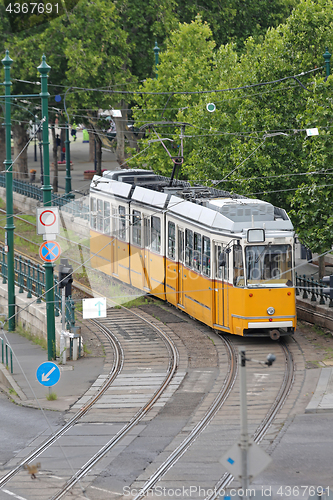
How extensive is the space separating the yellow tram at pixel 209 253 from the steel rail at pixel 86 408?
2369mm

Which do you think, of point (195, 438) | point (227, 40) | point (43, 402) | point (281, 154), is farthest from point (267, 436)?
point (227, 40)

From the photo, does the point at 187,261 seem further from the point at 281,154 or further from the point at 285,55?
the point at 285,55

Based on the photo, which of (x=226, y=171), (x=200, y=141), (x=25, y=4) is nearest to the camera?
(x=226, y=171)

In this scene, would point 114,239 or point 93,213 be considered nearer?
point 114,239

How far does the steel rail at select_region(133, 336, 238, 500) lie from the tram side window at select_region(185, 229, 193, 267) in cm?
239

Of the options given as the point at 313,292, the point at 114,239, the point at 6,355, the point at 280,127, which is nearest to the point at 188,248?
the point at 313,292

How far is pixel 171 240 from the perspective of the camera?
83.1 ft

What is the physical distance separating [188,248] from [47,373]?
26.4 ft

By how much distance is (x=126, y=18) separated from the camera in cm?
4750

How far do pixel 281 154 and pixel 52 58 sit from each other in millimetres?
21964

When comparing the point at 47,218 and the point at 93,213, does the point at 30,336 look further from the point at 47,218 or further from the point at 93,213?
the point at 93,213

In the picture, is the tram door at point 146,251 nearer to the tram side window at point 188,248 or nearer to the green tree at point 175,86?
the tram side window at point 188,248

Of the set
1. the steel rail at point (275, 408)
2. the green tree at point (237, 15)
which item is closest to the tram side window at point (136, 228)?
the steel rail at point (275, 408)

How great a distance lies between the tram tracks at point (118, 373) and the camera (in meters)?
14.9
